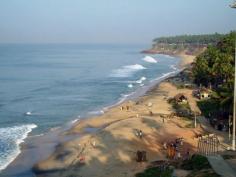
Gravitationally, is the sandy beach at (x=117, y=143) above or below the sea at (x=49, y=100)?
above

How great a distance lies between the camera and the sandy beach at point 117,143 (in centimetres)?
2894

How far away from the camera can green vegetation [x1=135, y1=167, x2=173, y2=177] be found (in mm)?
22453

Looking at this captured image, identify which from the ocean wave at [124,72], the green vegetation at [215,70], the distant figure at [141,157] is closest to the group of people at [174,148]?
the distant figure at [141,157]

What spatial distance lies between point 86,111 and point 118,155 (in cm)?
2254

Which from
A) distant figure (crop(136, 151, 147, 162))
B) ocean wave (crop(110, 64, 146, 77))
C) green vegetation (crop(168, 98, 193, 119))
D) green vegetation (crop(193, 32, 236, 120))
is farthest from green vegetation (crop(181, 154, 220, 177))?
ocean wave (crop(110, 64, 146, 77))

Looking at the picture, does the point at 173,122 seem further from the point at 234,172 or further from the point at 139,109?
the point at 234,172

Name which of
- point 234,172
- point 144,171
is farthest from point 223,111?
point 234,172

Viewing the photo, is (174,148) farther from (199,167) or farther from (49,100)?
(49,100)

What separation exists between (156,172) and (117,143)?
33.2 feet

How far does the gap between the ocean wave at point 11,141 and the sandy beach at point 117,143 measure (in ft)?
9.82

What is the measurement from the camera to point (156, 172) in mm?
24203

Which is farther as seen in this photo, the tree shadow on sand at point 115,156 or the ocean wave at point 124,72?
the ocean wave at point 124,72

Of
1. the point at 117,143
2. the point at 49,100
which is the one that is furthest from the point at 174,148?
the point at 49,100

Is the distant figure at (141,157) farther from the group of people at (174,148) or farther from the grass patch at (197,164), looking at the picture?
the grass patch at (197,164)
